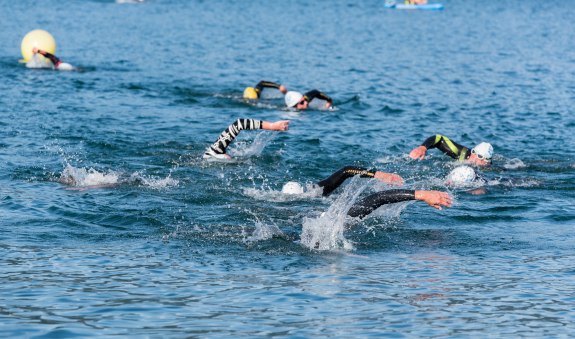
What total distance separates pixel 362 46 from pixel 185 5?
1595 inches

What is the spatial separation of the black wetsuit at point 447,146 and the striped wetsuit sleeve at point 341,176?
154 inches

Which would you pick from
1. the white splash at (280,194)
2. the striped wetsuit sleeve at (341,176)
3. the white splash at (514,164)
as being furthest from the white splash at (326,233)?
the white splash at (514,164)

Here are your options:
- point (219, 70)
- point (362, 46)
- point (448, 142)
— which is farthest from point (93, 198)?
point (362, 46)

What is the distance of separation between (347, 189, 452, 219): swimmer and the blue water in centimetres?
30

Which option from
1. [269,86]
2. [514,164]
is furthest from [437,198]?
[269,86]

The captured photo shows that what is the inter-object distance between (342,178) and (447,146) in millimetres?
4934

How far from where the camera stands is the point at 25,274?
551 inches

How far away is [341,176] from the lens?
18281mm

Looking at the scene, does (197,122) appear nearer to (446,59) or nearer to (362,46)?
(446,59)

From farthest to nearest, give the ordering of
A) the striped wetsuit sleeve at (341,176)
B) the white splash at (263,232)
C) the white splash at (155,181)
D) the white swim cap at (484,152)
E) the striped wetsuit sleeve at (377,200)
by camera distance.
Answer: the white swim cap at (484,152) → the white splash at (155,181) → the striped wetsuit sleeve at (341,176) → the white splash at (263,232) → the striped wetsuit sleeve at (377,200)

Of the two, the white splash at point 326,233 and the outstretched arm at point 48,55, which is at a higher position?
the outstretched arm at point 48,55

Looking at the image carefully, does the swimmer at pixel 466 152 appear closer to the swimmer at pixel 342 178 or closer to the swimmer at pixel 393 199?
the swimmer at pixel 342 178

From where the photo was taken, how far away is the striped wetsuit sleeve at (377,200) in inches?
628

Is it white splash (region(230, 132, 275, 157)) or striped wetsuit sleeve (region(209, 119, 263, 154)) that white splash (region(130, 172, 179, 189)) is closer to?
striped wetsuit sleeve (region(209, 119, 263, 154))
